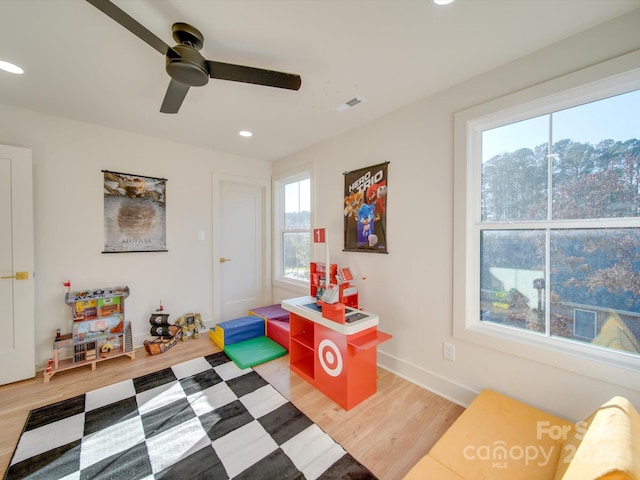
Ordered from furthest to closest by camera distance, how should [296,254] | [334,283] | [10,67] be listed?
[296,254] < [334,283] < [10,67]

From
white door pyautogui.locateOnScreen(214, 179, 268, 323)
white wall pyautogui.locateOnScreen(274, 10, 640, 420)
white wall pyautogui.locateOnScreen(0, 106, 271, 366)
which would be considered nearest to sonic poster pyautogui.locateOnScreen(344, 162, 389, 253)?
white wall pyautogui.locateOnScreen(274, 10, 640, 420)

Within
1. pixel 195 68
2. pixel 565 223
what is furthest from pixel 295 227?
pixel 565 223

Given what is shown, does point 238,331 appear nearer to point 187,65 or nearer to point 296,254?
point 296,254

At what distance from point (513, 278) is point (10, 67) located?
384 cm

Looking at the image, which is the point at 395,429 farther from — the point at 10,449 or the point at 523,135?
the point at 10,449

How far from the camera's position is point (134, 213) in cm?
297

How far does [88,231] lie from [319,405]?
288 cm

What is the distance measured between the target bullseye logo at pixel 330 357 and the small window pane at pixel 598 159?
1768 mm

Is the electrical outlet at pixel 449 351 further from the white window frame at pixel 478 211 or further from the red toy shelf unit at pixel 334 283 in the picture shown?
the red toy shelf unit at pixel 334 283

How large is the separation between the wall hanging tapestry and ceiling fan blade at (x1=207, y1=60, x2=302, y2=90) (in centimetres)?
207

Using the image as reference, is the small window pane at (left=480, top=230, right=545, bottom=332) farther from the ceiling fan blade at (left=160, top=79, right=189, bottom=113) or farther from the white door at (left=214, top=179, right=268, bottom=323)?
the white door at (left=214, top=179, right=268, bottom=323)

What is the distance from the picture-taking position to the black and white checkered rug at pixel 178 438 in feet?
4.75

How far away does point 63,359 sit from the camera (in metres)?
2.56

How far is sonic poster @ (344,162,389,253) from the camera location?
2.51 m
